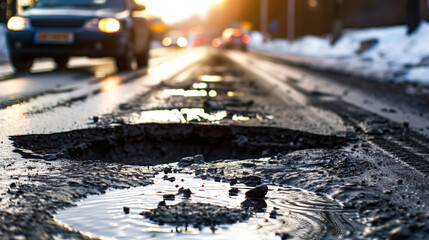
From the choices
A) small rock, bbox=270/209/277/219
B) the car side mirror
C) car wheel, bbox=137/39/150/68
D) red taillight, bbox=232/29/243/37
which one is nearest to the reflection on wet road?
small rock, bbox=270/209/277/219

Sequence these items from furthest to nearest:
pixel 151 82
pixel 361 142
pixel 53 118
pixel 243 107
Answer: pixel 151 82 < pixel 243 107 < pixel 53 118 < pixel 361 142

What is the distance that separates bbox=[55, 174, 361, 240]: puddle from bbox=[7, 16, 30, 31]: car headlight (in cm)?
800

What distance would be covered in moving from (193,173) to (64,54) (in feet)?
24.7

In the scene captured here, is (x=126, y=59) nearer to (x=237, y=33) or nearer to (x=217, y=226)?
(x=217, y=226)

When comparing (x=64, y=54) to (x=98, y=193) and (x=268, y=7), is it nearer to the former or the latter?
(x=98, y=193)

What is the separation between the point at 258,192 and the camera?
99.7 inches

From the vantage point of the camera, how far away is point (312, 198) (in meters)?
2.55

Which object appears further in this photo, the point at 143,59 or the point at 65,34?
the point at 143,59

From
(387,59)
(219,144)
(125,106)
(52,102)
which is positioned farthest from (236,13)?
(219,144)

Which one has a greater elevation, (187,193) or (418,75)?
(187,193)

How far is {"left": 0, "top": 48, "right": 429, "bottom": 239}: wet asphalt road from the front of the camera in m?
2.41

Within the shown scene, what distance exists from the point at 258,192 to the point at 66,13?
27.3ft

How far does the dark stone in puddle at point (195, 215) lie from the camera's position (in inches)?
83.7

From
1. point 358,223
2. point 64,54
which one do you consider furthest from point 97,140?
point 64,54
